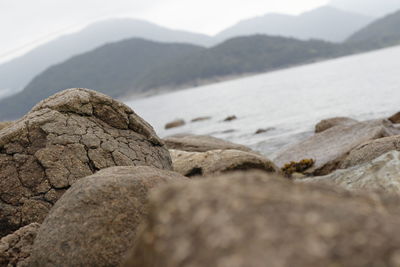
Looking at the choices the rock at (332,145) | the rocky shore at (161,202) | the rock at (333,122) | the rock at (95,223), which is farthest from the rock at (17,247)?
the rock at (333,122)

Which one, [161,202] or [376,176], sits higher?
[161,202]

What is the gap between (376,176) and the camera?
641 cm

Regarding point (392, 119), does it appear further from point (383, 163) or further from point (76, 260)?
point (76, 260)

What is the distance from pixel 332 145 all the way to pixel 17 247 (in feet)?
36.4

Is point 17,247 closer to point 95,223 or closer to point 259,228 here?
point 95,223

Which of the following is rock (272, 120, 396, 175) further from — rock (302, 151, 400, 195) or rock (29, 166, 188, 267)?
rock (29, 166, 188, 267)

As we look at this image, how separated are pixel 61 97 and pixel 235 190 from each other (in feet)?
22.6

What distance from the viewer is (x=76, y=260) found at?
4.62m

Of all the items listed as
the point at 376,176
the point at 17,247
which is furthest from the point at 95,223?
the point at 376,176

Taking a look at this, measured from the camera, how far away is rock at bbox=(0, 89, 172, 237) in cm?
695

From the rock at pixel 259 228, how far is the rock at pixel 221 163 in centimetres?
727

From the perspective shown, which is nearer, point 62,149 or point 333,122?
point 62,149

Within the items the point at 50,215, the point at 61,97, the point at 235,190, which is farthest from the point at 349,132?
the point at 235,190

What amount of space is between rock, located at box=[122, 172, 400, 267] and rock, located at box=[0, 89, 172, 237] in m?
5.04
